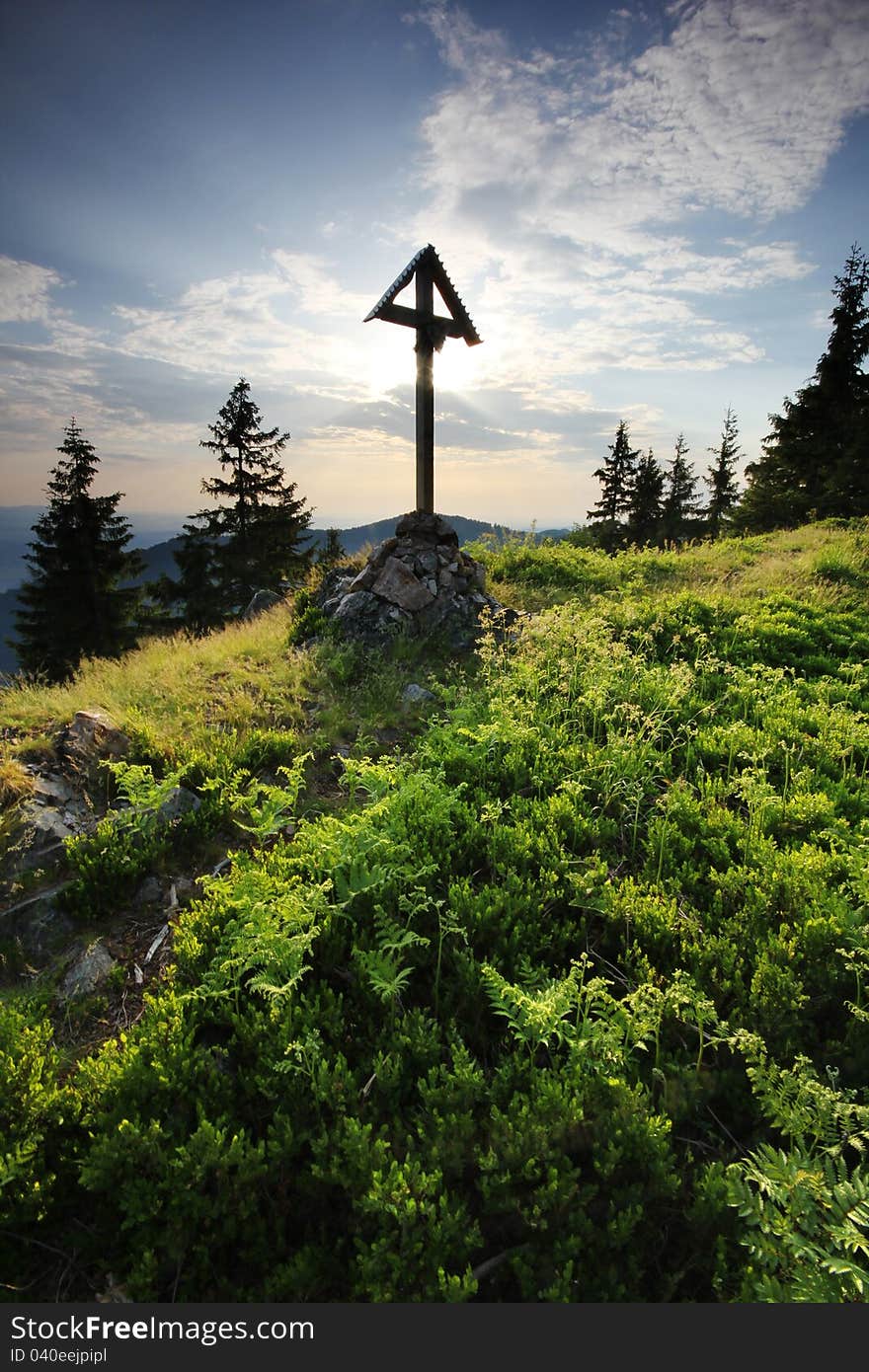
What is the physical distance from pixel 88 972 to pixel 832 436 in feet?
116

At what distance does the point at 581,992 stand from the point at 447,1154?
3.91 feet

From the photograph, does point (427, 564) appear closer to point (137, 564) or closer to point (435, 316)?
point (435, 316)

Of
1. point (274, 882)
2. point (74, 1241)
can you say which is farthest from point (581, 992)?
point (74, 1241)

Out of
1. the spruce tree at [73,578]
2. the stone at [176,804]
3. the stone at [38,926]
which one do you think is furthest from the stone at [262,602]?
the spruce tree at [73,578]

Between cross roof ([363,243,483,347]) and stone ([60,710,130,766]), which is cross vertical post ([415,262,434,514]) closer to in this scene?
cross roof ([363,243,483,347])

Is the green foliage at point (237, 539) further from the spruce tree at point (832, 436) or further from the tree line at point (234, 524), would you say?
the spruce tree at point (832, 436)

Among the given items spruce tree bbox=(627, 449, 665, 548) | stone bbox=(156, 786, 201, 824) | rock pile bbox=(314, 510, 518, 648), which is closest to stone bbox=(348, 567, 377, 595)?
rock pile bbox=(314, 510, 518, 648)

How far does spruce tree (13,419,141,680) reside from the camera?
91.6 feet

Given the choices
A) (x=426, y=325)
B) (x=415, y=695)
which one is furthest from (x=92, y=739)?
(x=426, y=325)

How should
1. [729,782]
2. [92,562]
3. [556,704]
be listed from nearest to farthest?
[729,782] → [556,704] → [92,562]

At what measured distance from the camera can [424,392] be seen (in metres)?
10.7

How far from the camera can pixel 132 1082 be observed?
304 cm

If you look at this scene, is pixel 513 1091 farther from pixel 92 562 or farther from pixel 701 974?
pixel 92 562

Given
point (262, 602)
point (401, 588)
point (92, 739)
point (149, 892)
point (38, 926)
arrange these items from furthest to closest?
1. point (262, 602)
2. point (401, 588)
3. point (92, 739)
4. point (149, 892)
5. point (38, 926)
